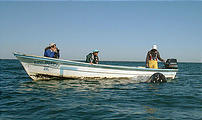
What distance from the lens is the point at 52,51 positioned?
12297 millimetres

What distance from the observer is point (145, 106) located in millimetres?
6379

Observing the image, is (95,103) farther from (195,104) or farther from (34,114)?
(195,104)

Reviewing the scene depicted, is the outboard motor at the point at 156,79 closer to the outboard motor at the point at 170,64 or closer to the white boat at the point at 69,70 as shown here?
the white boat at the point at 69,70

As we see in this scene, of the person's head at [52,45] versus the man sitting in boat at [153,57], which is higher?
the person's head at [52,45]

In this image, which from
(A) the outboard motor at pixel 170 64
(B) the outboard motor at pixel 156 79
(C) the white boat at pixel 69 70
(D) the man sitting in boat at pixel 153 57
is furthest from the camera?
(A) the outboard motor at pixel 170 64

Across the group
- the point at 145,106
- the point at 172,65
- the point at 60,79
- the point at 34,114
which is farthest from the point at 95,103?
the point at 172,65

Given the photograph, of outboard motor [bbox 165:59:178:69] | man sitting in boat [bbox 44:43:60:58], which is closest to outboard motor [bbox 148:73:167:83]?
outboard motor [bbox 165:59:178:69]

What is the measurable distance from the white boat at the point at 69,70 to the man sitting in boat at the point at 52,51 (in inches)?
21.2

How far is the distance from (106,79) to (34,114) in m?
8.14

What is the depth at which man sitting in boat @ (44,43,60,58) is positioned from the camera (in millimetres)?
12202

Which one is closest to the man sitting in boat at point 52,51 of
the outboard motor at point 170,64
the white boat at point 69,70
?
the white boat at point 69,70

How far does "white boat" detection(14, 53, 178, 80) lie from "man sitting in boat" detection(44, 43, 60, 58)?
539 mm

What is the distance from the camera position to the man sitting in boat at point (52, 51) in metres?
12.2

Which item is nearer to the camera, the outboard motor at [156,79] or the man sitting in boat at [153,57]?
the outboard motor at [156,79]
